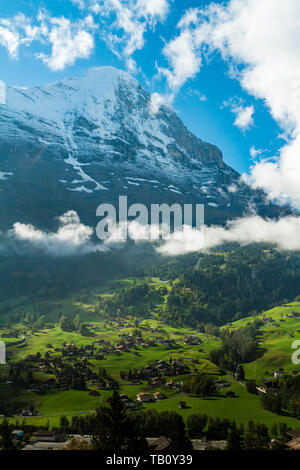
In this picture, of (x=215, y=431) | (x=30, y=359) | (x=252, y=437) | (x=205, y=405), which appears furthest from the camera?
(x=30, y=359)

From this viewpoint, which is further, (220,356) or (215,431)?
(220,356)

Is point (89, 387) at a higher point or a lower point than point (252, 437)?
lower

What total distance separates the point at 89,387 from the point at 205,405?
4312cm

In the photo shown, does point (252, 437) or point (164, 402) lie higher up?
point (252, 437)

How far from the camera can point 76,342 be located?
17862 centimetres

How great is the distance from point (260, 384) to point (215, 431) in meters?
51.8

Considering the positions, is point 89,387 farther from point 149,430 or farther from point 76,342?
point 76,342

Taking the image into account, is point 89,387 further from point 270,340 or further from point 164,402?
point 270,340

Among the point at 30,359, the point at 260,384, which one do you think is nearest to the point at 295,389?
the point at 260,384

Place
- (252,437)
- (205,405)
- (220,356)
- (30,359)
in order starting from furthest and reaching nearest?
(220,356) → (30,359) → (205,405) → (252,437)
